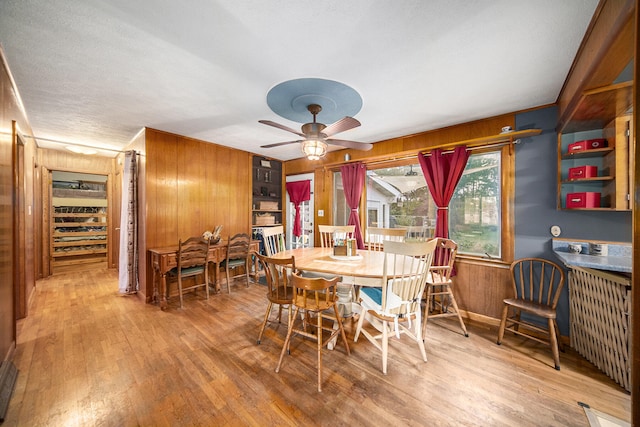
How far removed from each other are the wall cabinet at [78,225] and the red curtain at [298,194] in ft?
14.1

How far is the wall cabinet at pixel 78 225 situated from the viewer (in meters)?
5.13

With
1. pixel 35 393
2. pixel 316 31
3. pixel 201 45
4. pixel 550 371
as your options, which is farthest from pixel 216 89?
pixel 550 371

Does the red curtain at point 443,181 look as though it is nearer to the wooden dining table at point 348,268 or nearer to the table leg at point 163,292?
the wooden dining table at point 348,268

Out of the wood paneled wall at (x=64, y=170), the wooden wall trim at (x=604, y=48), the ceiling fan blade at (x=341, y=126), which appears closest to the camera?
the wooden wall trim at (x=604, y=48)

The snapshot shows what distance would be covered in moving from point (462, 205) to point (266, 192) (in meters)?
3.78

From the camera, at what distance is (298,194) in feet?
17.2

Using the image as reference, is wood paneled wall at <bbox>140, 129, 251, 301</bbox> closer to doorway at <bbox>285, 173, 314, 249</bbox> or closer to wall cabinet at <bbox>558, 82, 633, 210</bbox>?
doorway at <bbox>285, 173, 314, 249</bbox>

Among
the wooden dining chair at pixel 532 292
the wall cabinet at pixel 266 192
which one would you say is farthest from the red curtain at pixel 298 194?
the wooden dining chair at pixel 532 292

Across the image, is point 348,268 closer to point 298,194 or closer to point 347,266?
point 347,266

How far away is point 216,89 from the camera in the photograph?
2314 mm

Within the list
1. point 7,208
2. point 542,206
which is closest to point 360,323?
point 542,206

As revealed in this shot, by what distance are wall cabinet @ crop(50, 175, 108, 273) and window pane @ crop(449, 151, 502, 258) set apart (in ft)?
23.4

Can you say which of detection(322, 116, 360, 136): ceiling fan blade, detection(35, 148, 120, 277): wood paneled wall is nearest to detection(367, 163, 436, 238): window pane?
detection(322, 116, 360, 136): ceiling fan blade

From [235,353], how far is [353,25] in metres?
2.83
